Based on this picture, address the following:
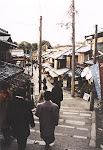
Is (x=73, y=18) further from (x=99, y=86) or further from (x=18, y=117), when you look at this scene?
(x=18, y=117)

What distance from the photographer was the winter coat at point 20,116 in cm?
385

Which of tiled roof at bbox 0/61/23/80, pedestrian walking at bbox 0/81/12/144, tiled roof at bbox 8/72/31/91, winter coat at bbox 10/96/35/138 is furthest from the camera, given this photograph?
tiled roof at bbox 0/61/23/80

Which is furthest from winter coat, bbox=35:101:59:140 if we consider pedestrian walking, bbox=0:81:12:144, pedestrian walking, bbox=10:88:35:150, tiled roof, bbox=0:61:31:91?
tiled roof, bbox=0:61:31:91

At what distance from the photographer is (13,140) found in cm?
481

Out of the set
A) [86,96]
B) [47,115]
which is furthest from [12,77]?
[86,96]

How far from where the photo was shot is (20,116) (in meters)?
3.88

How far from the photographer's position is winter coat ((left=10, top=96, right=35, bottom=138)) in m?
3.85

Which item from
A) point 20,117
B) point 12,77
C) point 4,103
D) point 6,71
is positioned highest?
point 6,71

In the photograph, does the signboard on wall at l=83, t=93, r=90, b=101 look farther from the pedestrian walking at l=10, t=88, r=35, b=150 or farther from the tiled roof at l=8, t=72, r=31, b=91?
the pedestrian walking at l=10, t=88, r=35, b=150

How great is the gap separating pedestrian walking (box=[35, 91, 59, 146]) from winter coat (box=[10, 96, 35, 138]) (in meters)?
0.53

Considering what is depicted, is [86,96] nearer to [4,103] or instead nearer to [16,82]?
[16,82]

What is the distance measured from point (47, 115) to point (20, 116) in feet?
2.86

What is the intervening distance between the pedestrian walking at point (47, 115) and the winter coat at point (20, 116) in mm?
526

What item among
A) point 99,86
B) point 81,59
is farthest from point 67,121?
point 81,59
